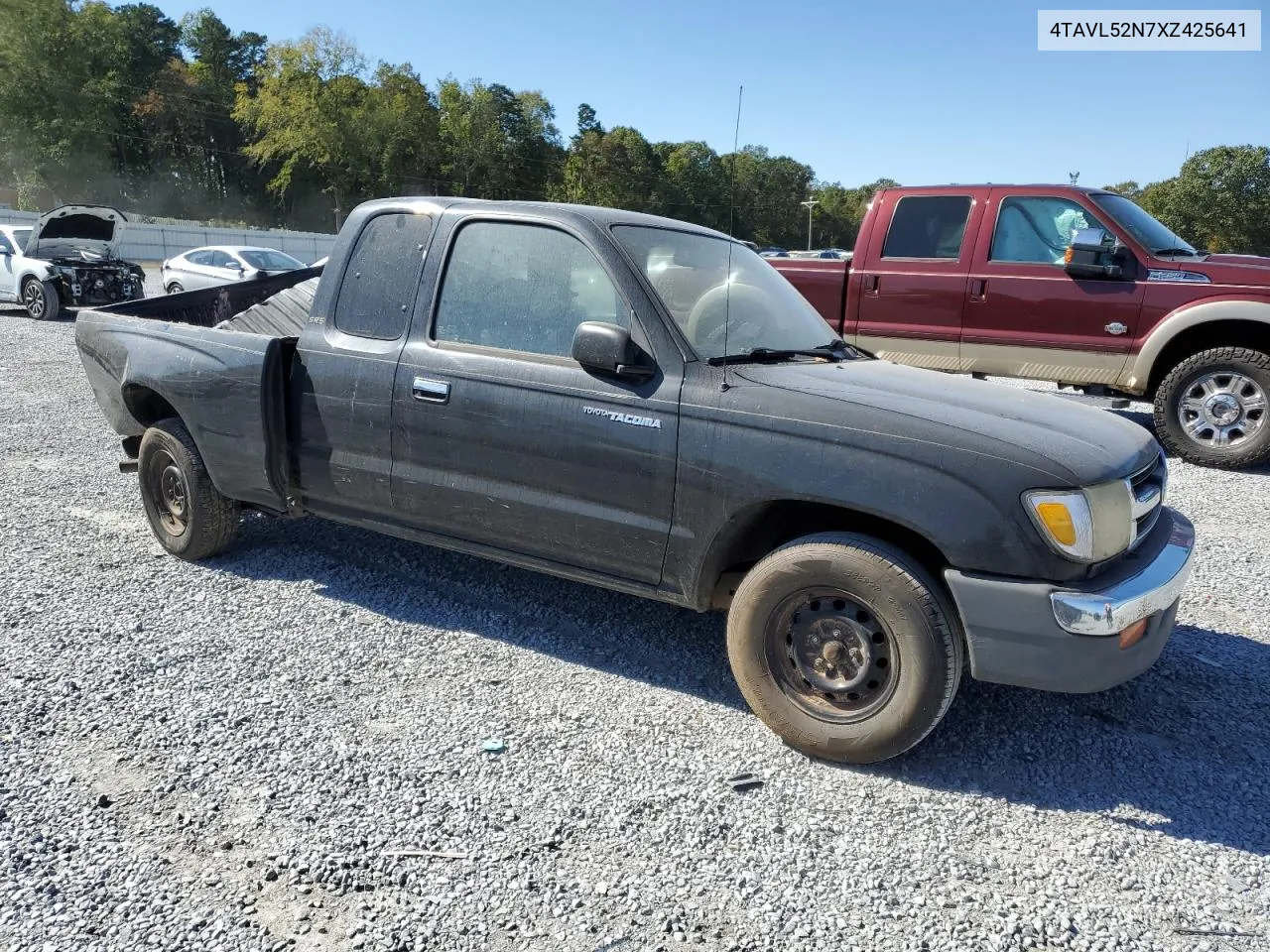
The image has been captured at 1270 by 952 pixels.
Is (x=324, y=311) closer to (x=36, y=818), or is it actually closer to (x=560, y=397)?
(x=560, y=397)

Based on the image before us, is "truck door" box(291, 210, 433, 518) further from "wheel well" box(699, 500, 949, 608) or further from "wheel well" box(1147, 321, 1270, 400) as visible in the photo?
"wheel well" box(1147, 321, 1270, 400)

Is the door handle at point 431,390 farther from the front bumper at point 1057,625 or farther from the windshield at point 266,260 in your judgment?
the windshield at point 266,260

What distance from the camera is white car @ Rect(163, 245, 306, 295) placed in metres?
17.6

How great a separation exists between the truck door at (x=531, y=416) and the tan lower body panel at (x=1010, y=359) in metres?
4.75

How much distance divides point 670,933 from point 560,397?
74.1 inches

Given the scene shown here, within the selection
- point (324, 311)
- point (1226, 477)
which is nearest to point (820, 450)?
point (324, 311)

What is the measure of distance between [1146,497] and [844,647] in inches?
47.0

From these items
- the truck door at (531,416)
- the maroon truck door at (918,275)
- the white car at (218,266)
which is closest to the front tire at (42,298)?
the white car at (218,266)

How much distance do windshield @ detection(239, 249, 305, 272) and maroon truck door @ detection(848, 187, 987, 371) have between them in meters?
13.0

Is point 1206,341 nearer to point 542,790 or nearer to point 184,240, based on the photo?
point 542,790

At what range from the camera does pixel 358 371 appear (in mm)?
3855

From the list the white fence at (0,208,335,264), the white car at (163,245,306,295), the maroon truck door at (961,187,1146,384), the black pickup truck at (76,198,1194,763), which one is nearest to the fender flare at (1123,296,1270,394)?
the maroon truck door at (961,187,1146,384)

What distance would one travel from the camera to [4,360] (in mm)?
11438

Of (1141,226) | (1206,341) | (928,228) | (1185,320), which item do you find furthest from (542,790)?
(1141,226)
